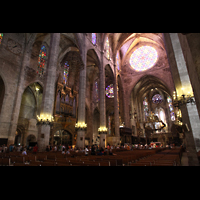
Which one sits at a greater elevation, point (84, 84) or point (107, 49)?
point (107, 49)

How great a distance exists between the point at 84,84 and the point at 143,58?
2113cm

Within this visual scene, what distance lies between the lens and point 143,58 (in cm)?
3156

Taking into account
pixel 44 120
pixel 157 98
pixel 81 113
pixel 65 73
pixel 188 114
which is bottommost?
pixel 188 114

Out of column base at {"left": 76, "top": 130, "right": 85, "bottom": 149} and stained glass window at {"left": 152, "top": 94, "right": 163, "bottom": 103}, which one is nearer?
column base at {"left": 76, "top": 130, "right": 85, "bottom": 149}

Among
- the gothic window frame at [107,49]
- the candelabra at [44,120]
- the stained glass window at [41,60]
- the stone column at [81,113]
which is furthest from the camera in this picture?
the gothic window frame at [107,49]

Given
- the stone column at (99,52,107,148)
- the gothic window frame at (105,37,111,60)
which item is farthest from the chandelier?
the gothic window frame at (105,37,111,60)

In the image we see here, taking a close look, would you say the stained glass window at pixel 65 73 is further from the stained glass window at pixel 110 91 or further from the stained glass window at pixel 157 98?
the stained glass window at pixel 157 98

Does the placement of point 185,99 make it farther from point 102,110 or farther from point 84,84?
point 102,110

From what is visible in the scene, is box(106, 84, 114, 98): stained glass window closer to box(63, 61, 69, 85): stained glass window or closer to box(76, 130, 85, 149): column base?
box(63, 61, 69, 85): stained glass window

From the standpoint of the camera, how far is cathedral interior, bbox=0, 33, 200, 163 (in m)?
8.99

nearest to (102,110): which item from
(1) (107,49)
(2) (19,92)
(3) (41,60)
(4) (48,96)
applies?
(4) (48,96)

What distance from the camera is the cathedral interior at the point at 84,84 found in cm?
899

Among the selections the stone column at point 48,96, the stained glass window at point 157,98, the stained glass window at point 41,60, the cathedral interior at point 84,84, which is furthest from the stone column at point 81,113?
the stained glass window at point 157,98

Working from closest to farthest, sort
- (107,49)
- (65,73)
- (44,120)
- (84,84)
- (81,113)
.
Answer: (44,120) → (81,113) → (84,84) → (65,73) → (107,49)
